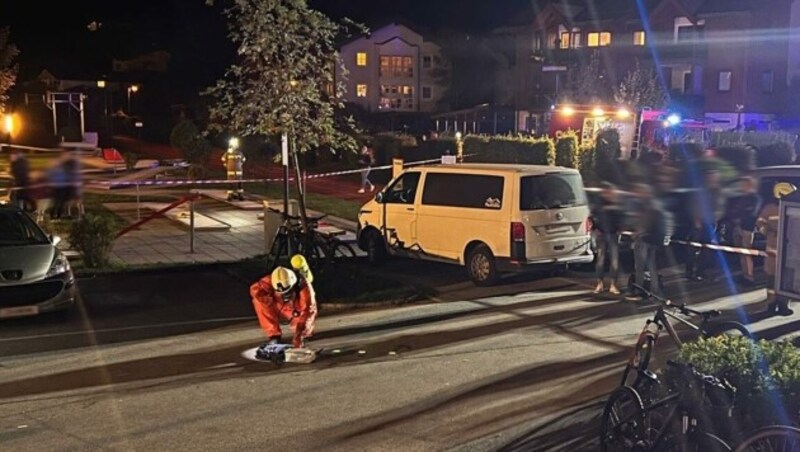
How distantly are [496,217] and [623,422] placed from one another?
7830 millimetres

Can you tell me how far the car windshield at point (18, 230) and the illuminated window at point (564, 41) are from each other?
48.6 metres

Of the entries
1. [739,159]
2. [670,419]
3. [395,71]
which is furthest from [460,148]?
[395,71]

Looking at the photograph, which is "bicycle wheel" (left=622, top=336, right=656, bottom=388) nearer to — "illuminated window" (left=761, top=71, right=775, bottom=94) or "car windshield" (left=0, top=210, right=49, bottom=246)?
"car windshield" (left=0, top=210, right=49, bottom=246)

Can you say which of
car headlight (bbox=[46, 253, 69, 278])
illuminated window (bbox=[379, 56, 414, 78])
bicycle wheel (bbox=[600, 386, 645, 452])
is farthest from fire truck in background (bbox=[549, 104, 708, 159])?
illuminated window (bbox=[379, 56, 414, 78])

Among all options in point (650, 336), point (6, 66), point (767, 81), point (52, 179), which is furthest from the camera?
point (767, 81)

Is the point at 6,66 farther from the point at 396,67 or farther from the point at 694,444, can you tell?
the point at 396,67

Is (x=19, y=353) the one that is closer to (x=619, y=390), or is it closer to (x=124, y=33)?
(x=619, y=390)

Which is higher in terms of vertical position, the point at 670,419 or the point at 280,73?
the point at 280,73

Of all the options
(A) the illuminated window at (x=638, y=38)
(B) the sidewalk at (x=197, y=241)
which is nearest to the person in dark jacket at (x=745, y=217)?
(B) the sidewalk at (x=197, y=241)

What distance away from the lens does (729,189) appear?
15.8ft

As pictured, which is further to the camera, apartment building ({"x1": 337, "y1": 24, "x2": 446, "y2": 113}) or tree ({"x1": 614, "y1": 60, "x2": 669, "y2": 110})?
apartment building ({"x1": 337, "y1": 24, "x2": 446, "y2": 113})

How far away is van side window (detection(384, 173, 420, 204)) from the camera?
49.0 feet

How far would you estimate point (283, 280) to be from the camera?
8.86 m

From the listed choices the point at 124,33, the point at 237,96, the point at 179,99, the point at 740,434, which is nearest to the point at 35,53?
the point at 179,99
